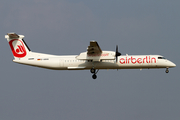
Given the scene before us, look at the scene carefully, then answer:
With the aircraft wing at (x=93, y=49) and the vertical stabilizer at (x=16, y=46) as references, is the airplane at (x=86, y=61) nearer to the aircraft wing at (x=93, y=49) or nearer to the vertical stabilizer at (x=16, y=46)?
the vertical stabilizer at (x=16, y=46)

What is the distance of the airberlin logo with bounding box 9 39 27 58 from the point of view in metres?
32.2

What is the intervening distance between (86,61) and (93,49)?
2.17 metres

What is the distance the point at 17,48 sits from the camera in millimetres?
32250

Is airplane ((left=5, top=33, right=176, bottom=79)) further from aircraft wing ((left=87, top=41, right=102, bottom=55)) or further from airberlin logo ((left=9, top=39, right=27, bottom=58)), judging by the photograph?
aircraft wing ((left=87, top=41, right=102, bottom=55))

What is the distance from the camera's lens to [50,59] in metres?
31.7

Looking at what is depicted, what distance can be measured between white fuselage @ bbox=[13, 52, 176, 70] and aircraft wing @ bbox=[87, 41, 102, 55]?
139 centimetres

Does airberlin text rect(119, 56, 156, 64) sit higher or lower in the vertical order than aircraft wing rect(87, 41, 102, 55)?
lower

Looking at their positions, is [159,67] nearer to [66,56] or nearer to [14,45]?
[66,56]

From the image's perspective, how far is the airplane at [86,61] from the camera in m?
31.0

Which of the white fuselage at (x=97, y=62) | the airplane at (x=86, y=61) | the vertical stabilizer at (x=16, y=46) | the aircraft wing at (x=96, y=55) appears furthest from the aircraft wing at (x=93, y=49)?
the vertical stabilizer at (x=16, y=46)

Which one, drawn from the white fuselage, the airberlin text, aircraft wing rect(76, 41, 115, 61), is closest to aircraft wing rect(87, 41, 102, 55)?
aircraft wing rect(76, 41, 115, 61)

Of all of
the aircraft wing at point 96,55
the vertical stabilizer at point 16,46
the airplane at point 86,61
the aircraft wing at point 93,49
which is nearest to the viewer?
the aircraft wing at point 93,49

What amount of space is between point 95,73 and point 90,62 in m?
1.49

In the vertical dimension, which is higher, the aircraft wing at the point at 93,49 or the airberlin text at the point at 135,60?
the aircraft wing at the point at 93,49
